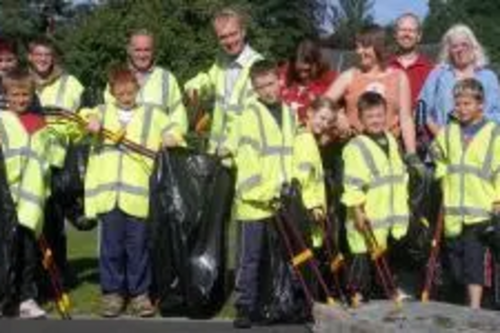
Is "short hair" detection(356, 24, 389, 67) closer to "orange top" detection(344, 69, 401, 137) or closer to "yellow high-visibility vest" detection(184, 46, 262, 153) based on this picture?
"orange top" detection(344, 69, 401, 137)

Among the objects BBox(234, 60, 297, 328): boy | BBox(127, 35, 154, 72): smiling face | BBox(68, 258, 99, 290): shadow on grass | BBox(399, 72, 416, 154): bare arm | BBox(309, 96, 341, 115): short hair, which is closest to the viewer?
BBox(234, 60, 297, 328): boy

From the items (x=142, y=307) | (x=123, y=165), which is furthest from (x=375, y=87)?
(x=142, y=307)

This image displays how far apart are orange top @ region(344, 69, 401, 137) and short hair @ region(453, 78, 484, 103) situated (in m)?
0.54

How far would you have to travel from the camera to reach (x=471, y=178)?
9000 mm

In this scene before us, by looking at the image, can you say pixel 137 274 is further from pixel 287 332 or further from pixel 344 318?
pixel 344 318

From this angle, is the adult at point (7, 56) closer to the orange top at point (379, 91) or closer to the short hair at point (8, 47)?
the short hair at point (8, 47)

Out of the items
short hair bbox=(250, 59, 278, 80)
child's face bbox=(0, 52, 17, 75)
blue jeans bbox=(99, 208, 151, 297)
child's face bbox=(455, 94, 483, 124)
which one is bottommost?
blue jeans bbox=(99, 208, 151, 297)

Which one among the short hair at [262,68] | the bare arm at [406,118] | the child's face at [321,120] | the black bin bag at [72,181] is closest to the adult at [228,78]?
the short hair at [262,68]

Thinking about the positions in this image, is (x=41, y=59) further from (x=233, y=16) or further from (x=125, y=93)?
(x=233, y=16)

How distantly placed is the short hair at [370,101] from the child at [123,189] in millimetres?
1411

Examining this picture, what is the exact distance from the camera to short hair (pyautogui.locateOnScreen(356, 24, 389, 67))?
9406mm

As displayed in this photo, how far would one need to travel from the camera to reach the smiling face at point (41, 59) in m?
9.97

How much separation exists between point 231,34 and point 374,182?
1.64 metres

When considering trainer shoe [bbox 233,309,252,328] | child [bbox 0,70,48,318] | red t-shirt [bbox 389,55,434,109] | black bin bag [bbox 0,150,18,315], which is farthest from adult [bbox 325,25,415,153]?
black bin bag [bbox 0,150,18,315]
